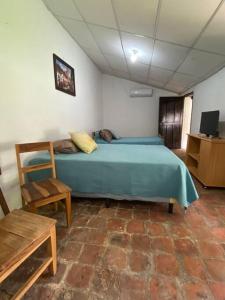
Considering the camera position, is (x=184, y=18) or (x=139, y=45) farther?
(x=139, y=45)

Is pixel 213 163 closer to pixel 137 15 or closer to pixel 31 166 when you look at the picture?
pixel 137 15

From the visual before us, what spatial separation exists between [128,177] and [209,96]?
9.90ft

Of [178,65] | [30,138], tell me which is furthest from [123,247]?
[178,65]

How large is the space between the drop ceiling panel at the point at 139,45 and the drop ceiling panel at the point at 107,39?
0.13 m

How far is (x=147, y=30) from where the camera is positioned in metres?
2.40

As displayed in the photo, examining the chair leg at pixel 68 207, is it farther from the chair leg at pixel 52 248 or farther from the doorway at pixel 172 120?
the doorway at pixel 172 120

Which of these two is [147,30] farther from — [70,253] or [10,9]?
[70,253]

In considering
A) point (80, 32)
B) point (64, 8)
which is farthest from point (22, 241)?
point (80, 32)

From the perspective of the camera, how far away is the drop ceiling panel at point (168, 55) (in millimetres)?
2725

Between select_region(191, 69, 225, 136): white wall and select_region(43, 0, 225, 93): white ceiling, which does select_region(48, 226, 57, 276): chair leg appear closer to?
select_region(43, 0, 225, 93): white ceiling

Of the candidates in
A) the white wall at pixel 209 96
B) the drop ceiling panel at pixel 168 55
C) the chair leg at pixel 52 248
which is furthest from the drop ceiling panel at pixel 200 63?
the chair leg at pixel 52 248

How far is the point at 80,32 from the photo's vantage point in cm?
306

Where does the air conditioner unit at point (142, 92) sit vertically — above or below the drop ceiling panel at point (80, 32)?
below

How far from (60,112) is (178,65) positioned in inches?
101
